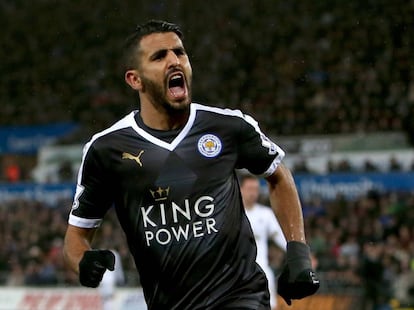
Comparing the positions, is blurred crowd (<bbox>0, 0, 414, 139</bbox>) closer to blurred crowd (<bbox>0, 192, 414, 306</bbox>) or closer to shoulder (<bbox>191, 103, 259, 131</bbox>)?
blurred crowd (<bbox>0, 192, 414, 306</bbox>)

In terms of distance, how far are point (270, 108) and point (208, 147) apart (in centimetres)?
1722

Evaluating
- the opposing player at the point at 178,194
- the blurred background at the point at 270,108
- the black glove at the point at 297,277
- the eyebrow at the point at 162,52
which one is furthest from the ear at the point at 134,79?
the blurred background at the point at 270,108

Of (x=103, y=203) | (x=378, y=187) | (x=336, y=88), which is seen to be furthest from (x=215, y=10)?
(x=103, y=203)

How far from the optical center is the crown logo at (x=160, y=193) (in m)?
4.11

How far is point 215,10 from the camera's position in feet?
86.4

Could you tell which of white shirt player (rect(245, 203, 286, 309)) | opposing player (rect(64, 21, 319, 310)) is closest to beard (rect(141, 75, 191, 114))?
opposing player (rect(64, 21, 319, 310))

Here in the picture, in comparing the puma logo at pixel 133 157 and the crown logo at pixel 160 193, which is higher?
the puma logo at pixel 133 157

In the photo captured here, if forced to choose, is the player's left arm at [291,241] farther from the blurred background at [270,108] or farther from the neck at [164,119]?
the blurred background at [270,108]

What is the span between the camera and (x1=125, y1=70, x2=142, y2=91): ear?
14.0 feet

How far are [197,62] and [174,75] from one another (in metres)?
20.4

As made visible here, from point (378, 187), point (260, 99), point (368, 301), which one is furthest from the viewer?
point (260, 99)

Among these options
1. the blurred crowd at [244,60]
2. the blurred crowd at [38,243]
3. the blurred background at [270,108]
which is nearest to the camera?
the blurred background at [270,108]

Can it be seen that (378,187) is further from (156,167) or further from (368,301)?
(156,167)

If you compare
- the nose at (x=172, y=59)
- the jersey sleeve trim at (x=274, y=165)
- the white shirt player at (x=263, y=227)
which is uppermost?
the nose at (x=172, y=59)
